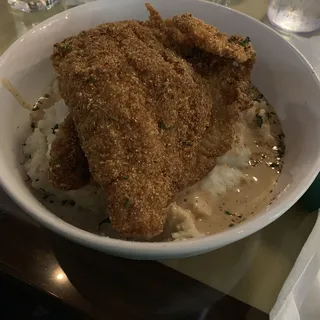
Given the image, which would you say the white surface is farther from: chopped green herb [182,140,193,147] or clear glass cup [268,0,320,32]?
clear glass cup [268,0,320,32]

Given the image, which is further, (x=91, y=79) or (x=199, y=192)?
(x=199, y=192)

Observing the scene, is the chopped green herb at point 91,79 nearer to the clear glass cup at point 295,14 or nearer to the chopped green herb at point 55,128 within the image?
the chopped green herb at point 55,128

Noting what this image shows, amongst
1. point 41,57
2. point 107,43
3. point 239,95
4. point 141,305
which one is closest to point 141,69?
point 107,43

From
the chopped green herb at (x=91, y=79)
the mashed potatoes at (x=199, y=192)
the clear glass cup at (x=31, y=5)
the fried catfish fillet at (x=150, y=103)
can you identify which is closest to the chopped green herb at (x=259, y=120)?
the mashed potatoes at (x=199, y=192)

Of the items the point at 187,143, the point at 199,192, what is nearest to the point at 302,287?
the point at 199,192

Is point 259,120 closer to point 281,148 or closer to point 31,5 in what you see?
point 281,148

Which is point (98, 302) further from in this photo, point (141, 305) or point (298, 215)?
point (298, 215)

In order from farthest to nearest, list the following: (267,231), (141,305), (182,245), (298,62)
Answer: (298,62), (267,231), (141,305), (182,245)
